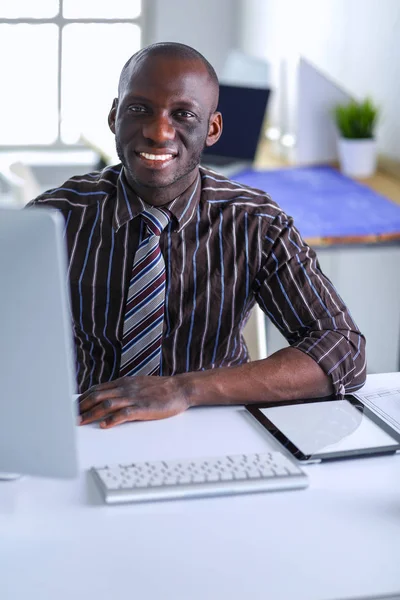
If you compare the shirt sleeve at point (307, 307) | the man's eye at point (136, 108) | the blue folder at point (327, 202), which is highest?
the man's eye at point (136, 108)

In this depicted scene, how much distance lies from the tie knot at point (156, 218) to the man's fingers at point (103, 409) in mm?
413

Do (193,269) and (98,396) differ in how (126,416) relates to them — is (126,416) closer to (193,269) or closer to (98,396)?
(98,396)

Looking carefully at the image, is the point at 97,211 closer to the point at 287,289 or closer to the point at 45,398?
the point at 287,289

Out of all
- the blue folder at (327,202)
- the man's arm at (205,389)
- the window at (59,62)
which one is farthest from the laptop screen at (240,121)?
the man's arm at (205,389)

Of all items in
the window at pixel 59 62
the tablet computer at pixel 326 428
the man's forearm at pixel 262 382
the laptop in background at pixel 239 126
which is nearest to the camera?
the tablet computer at pixel 326 428

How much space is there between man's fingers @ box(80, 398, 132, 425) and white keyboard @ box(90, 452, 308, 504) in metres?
0.16

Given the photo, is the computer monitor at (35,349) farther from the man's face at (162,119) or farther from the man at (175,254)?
the man's face at (162,119)

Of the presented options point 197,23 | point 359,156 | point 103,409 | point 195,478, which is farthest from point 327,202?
point 197,23

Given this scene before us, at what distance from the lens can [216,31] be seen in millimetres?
5672

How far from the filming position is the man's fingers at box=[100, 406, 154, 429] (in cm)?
145

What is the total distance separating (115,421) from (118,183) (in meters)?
0.55

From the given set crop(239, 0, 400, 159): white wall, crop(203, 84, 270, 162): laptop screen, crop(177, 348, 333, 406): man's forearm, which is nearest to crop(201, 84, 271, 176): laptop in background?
crop(203, 84, 270, 162): laptop screen

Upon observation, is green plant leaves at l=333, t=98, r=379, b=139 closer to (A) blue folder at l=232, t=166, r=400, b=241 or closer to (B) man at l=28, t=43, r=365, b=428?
(A) blue folder at l=232, t=166, r=400, b=241

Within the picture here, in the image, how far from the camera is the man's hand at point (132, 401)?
1.47 meters
